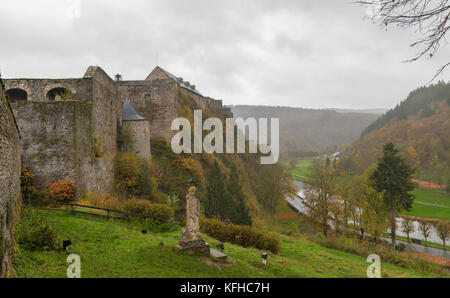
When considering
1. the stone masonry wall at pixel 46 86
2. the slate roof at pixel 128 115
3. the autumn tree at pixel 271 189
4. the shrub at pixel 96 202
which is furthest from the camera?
the autumn tree at pixel 271 189

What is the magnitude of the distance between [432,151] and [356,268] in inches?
3008

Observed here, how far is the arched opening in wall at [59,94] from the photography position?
18.2 m

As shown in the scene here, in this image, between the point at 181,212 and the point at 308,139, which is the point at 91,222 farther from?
the point at 308,139

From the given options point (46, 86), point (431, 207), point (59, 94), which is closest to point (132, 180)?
point (59, 94)

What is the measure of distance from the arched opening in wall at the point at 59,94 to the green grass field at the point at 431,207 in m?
54.1

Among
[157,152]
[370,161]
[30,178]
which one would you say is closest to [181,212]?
[157,152]

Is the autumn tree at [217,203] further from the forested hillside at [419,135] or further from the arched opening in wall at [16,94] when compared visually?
the forested hillside at [419,135]

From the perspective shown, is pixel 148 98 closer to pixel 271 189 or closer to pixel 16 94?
pixel 16 94

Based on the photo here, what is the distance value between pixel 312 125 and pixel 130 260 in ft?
569

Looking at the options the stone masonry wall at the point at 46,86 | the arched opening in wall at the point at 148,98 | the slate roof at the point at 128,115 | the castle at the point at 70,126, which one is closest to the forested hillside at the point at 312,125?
the arched opening in wall at the point at 148,98

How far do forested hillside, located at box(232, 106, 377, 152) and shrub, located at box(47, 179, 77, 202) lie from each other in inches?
4949

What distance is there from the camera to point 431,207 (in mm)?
54312

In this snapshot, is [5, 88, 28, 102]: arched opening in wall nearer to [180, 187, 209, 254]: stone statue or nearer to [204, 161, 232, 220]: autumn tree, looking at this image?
[204, 161, 232, 220]: autumn tree

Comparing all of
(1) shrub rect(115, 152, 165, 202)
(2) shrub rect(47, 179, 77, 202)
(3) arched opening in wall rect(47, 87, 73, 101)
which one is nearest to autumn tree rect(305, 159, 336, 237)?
(1) shrub rect(115, 152, 165, 202)
